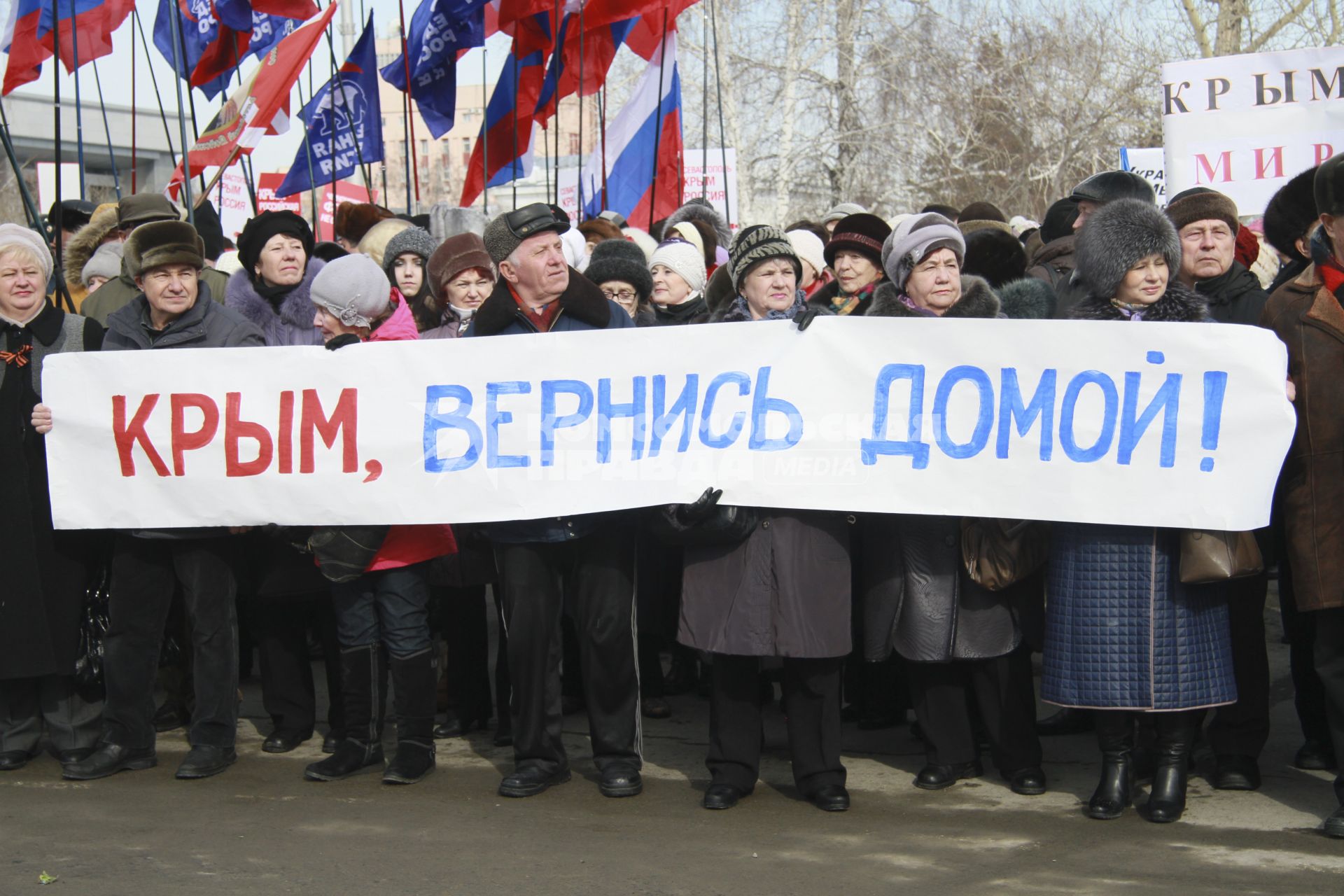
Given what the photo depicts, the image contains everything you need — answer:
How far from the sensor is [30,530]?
5621 mm

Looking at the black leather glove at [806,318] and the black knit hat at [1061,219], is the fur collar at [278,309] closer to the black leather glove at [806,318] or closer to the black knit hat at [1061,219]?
the black leather glove at [806,318]

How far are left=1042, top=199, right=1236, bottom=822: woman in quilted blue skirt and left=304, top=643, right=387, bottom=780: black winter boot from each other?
94.3 inches

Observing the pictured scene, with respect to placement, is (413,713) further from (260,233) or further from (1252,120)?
(1252,120)

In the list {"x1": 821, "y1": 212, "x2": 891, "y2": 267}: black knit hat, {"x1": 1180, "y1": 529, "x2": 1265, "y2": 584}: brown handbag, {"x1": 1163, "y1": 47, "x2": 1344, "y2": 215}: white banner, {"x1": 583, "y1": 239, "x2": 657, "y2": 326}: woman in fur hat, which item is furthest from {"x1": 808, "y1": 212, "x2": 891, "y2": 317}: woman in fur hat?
{"x1": 1163, "y1": 47, "x2": 1344, "y2": 215}: white banner

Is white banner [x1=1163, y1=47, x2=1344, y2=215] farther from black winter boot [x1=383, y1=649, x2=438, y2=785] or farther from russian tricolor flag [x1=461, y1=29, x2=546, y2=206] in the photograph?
russian tricolor flag [x1=461, y1=29, x2=546, y2=206]

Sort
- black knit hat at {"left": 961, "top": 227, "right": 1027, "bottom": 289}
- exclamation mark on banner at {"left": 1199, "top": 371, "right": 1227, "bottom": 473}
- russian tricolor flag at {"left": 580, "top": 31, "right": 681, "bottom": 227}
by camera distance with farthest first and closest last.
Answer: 1. russian tricolor flag at {"left": 580, "top": 31, "right": 681, "bottom": 227}
2. black knit hat at {"left": 961, "top": 227, "right": 1027, "bottom": 289}
3. exclamation mark on banner at {"left": 1199, "top": 371, "right": 1227, "bottom": 473}

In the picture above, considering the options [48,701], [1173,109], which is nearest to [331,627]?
[48,701]

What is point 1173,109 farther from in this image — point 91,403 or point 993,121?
point 993,121

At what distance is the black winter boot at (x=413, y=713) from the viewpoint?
18.1 feet

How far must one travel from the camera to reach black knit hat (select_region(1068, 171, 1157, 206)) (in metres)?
6.12

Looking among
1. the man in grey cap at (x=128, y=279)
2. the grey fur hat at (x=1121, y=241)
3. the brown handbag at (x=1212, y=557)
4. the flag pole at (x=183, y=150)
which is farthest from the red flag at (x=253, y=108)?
the brown handbag at (x=1212, y=557)

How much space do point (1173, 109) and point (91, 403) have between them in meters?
5.53

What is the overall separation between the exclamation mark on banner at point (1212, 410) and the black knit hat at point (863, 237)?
1733 millimetres

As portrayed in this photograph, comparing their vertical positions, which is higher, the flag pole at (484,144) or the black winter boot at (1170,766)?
the flag pole at (484,144)
